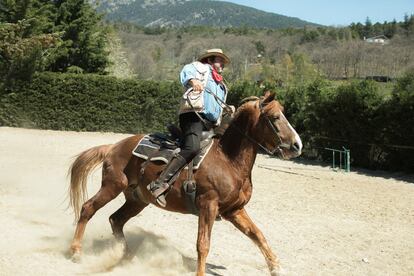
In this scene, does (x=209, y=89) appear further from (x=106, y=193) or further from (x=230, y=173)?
(x=106, y=193)

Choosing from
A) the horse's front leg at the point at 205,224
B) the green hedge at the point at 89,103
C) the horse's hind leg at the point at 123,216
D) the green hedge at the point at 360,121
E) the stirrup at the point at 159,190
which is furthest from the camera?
the green hedge at the point at 89,103

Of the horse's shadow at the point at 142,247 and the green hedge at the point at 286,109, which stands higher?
the horse's shadow at the point at 142,247

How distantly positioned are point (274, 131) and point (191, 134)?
95cm

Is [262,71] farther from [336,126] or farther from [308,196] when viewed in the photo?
[308,196]

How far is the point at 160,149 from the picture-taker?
6273 mm

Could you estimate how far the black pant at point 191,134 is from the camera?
19.4ft

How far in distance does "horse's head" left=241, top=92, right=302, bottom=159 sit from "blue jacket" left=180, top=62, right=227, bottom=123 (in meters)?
0.51

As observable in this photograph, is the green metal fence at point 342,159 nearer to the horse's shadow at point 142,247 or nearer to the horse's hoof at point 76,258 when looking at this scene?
the horse's shadow at point 142,247

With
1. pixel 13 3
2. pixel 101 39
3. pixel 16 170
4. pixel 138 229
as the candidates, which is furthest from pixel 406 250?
pixel 101 39

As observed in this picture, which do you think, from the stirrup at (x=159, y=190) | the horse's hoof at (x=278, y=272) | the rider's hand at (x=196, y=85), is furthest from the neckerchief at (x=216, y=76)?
the horse's hoof at (x=278, y=272)

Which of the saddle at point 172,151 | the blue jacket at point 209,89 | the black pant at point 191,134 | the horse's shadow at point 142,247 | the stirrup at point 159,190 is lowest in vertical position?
the horse's shadow at point 142,247

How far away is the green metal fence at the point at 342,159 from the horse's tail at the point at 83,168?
11.7m

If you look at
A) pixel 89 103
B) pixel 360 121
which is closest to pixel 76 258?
pixel 360 121

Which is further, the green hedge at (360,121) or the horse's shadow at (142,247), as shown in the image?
the green hedge at (360,121)
